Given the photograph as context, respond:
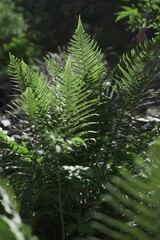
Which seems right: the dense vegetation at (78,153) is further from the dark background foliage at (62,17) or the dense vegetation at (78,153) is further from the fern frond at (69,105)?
the dark background foliage at (62,17)

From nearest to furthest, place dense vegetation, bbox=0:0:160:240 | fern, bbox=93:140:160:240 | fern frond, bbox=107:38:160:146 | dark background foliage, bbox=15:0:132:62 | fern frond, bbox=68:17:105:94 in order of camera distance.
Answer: fern, bbox=93:140:160:240
dense vegetation, bbox=0:0:160:240
fern frond, bbox=107:38:160:146
fern frond, bbox=68:17:105:94
dark background foliage, bbox=15:0:132:62

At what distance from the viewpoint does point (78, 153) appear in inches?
105

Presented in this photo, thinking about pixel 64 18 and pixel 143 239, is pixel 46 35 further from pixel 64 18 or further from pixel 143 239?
pixel 143 239

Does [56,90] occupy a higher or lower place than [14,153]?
higher

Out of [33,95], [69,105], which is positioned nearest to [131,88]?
[69,105]

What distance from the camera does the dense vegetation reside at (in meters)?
2.29

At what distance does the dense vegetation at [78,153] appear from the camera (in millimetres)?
2287

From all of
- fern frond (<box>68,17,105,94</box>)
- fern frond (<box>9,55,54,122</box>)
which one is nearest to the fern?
fern frond (<box>9,55,54,122</box>)

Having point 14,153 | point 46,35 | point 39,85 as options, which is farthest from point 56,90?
point 46,35

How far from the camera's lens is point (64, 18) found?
18500 millimetres

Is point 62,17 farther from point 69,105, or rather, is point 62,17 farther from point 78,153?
point 69,105

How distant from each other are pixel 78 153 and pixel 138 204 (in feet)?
2.02

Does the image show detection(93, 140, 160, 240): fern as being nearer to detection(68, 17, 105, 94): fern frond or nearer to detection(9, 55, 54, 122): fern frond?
detection(9, 55, 54, 122): fern frond

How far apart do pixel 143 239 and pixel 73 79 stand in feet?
2.74
